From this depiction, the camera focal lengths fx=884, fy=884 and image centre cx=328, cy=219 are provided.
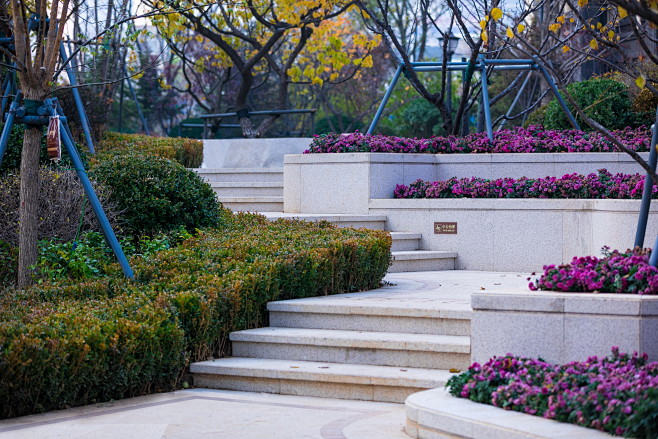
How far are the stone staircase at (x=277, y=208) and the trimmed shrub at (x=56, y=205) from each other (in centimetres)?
304

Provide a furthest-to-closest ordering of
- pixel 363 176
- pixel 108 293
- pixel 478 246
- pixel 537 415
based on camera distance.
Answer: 1. pixel 363 176
2. pixel 478 246
3. pixel 108 293
4. pixel 537 415

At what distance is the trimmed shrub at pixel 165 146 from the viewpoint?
51.4ft

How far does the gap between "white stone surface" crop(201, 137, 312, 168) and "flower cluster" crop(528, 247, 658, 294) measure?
38.5ft

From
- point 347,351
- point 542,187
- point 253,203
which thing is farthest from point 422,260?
point 347,351

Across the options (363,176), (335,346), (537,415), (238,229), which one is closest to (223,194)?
(363,176)

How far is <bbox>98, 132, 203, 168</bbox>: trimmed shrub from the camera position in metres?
15.7

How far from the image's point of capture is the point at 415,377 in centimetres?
680

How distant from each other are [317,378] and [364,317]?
1.00m

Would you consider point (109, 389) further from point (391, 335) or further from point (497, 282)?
point (497, 282)

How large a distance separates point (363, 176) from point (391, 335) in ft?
17.2

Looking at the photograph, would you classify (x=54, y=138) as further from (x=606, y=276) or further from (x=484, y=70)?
(x=484, y=70)

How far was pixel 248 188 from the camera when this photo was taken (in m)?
14.5

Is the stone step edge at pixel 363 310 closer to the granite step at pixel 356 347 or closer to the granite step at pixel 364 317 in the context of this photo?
the granite step at pixel 364 317

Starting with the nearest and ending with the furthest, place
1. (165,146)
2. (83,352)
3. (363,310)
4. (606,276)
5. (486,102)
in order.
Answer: (606,276), (83,352), (363,310), (486,102), (165,146)
